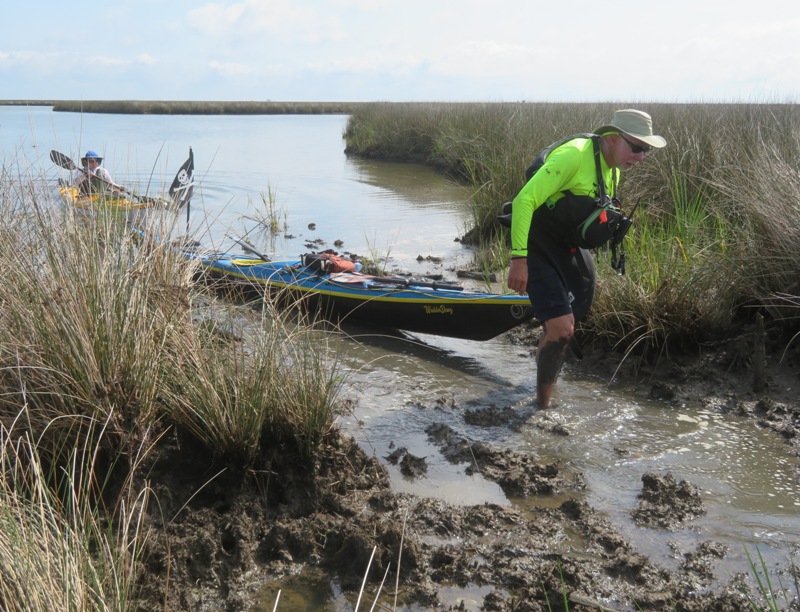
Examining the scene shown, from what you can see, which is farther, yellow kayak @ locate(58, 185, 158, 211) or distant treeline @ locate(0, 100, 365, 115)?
distant treeline @ locate(0, 100, 365, 115)

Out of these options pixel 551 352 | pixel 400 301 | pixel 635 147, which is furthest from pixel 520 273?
pixel 400 301

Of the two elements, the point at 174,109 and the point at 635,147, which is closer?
the point at 635,147

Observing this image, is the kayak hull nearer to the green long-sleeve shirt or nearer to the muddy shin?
the muddy shin

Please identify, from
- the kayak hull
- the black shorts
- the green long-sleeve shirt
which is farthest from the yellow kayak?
the black shorts

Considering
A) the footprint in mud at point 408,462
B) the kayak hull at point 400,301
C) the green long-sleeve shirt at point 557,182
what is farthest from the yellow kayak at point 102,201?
the green long-sleeve shirt at point 557,182

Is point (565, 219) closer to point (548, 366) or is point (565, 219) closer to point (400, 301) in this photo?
point (548, 366)

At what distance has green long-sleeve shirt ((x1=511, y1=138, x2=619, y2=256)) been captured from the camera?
4945mm

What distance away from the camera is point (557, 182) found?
16.6 ft

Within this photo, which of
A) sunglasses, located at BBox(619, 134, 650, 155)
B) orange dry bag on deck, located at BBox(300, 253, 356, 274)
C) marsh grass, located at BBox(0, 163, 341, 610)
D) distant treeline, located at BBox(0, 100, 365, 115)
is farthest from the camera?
distant treeline, located at BBox(0, 100, 365, 115)

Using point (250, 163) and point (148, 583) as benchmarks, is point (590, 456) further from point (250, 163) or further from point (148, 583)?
point (250, 163)

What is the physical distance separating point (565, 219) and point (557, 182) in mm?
268

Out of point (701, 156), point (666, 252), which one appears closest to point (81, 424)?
point (666, 252)

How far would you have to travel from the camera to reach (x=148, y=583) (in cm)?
326

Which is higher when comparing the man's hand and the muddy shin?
the man's hand
